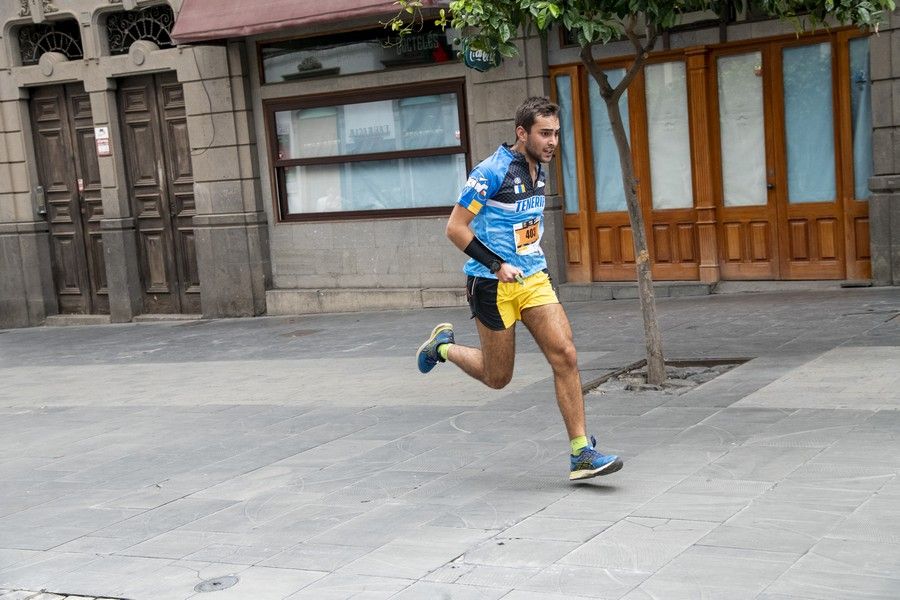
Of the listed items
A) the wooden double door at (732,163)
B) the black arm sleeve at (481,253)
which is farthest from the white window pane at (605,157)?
the black arm sleeve at (481,253)

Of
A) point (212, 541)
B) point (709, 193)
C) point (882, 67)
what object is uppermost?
point (882, 67)

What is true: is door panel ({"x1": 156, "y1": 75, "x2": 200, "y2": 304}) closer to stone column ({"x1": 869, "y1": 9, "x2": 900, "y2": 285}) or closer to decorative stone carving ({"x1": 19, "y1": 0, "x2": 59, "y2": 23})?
decorative stone carving ({"x1": 19, "y1": 0, "x2": 59, "y2": 23})

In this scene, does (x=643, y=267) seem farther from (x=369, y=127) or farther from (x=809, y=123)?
(x=369, y=127)

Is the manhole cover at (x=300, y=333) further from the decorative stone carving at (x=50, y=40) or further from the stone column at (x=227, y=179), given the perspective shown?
the decorative stone carving at (x=50, y=40)

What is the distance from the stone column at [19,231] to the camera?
17422 mm

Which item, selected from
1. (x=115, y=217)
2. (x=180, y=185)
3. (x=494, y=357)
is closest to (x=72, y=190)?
(x=115, y=217)

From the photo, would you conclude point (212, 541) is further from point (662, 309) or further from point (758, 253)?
point (758, 253)

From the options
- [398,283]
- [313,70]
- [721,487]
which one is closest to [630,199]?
[721,487]

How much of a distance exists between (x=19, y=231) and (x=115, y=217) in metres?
1.79

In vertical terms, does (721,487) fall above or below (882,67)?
below

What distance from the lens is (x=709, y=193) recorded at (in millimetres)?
13188

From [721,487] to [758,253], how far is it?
25.4 ft

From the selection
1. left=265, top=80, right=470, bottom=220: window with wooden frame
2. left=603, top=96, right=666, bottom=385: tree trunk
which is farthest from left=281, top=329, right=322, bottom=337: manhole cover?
left=603, top=96, right=666, bottom=385: tree trunk

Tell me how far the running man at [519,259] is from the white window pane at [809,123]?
7116mm
